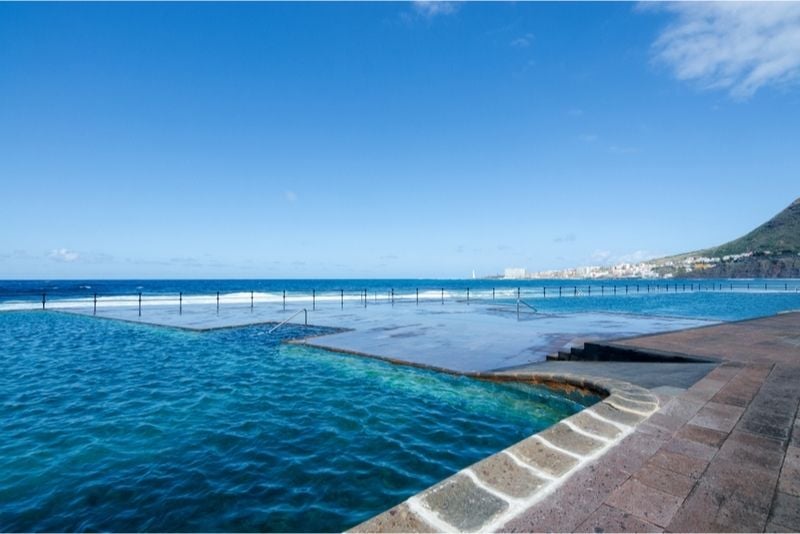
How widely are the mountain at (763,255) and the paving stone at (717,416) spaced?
14184 cm

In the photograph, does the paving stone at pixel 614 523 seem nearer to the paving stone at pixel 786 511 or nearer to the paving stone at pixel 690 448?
the paving stone at pixel 786 511

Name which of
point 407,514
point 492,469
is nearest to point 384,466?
point 492,469

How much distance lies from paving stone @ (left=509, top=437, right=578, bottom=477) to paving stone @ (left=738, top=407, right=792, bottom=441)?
2052 millimetres

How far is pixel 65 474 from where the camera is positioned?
4.42m

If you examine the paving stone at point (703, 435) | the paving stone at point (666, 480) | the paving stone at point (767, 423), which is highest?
the paving stone at point (767, 423)

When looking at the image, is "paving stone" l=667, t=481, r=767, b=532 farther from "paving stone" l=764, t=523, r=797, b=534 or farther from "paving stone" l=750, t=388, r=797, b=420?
"paving stone" l=750, t=388, r=797, b=420

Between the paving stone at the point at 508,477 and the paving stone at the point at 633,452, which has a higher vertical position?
the paving stone at the point at 633,452

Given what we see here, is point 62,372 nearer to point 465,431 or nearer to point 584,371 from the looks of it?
point 465,431

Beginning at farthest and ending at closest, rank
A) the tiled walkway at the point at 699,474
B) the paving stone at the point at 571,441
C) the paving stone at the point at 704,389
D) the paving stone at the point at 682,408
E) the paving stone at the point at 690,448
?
1. the paving stone at the point at 704,389
2. the paving stone at the point at 682,408
3. the paving stone at the point at 571,441
4. the paving stone at the point at 690,448
5. the tiled walkway at the point at 699,474

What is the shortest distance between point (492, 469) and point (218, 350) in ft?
35.4

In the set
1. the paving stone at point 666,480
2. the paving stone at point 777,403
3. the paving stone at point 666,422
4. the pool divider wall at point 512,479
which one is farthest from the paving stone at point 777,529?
the paving stone at point 777,403

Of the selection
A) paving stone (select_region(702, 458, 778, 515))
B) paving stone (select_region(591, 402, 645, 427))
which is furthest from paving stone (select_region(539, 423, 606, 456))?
paving stone (select_region(702, 458, 778, 515))

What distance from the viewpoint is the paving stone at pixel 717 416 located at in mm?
3814

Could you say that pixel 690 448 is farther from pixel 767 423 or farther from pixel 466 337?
pixel 466 337
